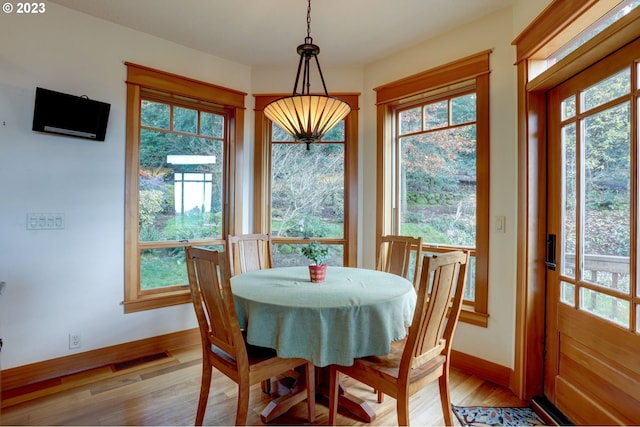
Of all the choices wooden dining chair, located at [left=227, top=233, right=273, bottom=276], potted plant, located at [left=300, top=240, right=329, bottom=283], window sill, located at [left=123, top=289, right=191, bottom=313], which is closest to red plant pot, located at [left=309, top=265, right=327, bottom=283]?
potted plant, located at [left=300, top=240, right=329, bottom=283]

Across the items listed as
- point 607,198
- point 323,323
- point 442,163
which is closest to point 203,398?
point 323,323

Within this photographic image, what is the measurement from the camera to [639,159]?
1451mm

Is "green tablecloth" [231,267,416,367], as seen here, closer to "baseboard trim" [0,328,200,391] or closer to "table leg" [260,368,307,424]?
"table leg" [260,368,307,424]

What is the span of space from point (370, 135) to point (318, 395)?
2310mm

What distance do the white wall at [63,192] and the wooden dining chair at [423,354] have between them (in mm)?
1966

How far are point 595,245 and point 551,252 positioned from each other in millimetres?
342

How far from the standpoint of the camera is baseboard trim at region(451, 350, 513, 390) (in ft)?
7.48

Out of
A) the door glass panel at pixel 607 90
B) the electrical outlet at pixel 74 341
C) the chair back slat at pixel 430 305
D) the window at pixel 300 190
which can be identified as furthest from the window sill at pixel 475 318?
the electrical outlet at pixel 74 341

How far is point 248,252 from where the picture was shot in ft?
8.89

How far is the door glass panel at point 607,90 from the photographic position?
1525 millimetres

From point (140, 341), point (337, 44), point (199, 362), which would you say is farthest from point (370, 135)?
point (140, 341)

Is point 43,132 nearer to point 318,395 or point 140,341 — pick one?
point 140,341

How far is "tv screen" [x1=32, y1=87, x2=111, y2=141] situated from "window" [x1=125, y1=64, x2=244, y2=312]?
0.22 metres

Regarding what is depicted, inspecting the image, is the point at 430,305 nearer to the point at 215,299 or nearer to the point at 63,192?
the point at 215,299
